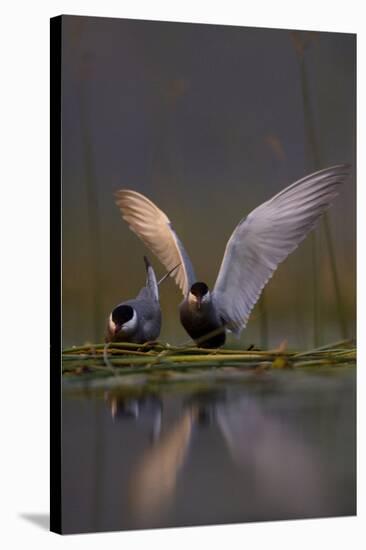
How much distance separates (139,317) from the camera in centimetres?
766

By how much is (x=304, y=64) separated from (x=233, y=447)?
191 cm

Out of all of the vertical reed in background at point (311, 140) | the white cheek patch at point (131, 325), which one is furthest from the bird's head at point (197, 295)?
the vertical reed in background at point (311, 140)

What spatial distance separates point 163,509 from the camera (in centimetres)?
763

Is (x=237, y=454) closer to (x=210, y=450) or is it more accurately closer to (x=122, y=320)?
(x=210, y=450)

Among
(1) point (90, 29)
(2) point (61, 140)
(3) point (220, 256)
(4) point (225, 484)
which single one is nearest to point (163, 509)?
(4) point (225, 484)

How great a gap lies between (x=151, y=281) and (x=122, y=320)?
0.25 m

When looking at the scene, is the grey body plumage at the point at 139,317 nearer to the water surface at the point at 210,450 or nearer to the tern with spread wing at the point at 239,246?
the tern with spread wing at the point at 239,246

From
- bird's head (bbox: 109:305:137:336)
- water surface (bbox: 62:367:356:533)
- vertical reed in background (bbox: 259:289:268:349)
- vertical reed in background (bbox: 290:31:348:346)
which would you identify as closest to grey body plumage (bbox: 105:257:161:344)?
bird's head (bbox: 109:305:137:336)

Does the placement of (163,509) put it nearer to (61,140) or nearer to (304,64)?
(61,140)

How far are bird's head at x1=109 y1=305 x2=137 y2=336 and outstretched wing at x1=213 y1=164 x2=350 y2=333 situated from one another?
0.46m

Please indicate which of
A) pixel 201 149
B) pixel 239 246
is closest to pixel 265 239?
pixel 239 246

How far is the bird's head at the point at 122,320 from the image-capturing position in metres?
7.60

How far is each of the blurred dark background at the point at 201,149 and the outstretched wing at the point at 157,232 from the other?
0.04 metres

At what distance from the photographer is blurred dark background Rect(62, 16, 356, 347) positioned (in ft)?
24.6
